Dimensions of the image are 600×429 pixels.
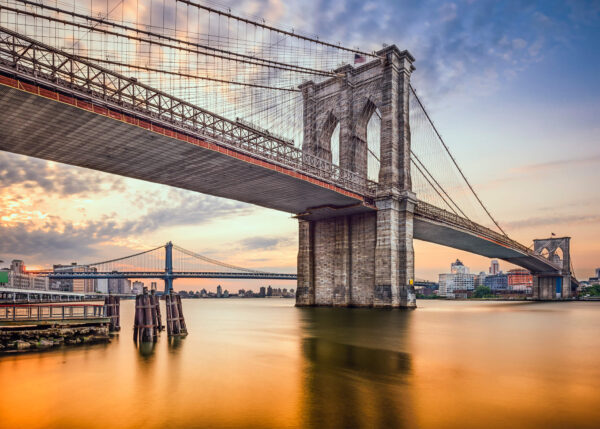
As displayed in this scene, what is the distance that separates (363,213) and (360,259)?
518 centimetres

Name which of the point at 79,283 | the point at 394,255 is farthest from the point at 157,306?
the point at 79,283

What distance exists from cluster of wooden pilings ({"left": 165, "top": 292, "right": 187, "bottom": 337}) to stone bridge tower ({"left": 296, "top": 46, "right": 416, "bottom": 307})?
27.1 metres

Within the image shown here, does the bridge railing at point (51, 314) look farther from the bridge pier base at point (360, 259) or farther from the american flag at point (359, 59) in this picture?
the american flag at point (359, 59)

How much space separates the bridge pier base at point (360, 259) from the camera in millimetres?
44781

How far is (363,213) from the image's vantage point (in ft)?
158

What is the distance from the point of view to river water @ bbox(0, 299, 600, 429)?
25.2 ft

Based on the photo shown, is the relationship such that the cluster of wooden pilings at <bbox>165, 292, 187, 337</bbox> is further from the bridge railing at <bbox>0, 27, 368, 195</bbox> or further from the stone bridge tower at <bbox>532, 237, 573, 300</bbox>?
the stone bridge tower at <bbox>532, 237, 573, 300</bbox>

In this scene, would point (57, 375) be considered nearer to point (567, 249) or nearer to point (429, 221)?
point (429, 221)

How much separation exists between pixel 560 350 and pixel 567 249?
112 metres

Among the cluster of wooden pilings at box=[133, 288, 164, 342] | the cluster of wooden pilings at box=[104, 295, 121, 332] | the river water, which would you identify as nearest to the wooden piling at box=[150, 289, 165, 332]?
the cluster of wooden pilings at box=[133, 288, 164, 342]

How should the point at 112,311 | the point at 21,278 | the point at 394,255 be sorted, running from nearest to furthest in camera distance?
the point at 112,311
the point at 394,255
the point at 21,278

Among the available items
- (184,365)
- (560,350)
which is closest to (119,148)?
(184,365)

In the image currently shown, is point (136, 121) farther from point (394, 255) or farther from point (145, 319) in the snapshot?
point (394, 255)

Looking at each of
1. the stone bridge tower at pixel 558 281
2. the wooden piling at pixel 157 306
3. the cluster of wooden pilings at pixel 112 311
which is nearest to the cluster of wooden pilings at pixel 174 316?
the wooden piling at pixel 157 306
